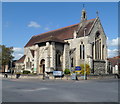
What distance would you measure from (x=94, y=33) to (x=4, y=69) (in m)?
41.2

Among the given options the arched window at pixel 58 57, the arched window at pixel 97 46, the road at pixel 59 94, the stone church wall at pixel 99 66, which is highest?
the arched window at pixel 97 46

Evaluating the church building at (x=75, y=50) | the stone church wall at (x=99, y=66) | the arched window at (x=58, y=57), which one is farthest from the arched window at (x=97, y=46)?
the arched window at (x=58, y=57)

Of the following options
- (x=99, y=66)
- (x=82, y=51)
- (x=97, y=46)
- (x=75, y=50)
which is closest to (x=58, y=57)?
(x=75, y=50)

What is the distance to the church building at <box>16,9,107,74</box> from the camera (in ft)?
144

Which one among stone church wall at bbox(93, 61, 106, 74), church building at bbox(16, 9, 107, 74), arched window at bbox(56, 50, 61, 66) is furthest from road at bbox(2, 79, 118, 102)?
stone church wall at bbox(93, 61, 106, 74)

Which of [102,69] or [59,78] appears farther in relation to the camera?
[102,69]

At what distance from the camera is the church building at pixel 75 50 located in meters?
43.8

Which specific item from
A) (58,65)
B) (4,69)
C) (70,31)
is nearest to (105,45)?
(70,31)

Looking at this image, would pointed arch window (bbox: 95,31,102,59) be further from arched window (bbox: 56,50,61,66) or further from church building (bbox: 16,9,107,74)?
arched window (bbox: 56,50,61,66)

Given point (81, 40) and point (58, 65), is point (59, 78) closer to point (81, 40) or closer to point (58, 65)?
point (58, 65)

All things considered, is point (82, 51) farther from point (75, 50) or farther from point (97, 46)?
point (97, 46)

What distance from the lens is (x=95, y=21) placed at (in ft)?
154

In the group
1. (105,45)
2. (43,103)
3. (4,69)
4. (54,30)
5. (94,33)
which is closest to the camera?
(43,103)

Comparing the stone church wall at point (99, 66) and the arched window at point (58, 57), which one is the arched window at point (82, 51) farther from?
the arched window at point (58, 57)
